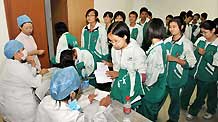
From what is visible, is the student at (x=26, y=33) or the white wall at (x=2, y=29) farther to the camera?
the white wall at (x=2, y=29)

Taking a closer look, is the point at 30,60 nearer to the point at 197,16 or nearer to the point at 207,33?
the point at 207,33

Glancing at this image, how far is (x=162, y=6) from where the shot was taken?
449 cm

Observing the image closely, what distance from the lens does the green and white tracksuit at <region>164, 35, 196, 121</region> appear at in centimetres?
237

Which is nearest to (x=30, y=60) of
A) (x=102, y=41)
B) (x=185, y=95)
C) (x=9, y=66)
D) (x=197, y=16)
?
(x=9, y=66)

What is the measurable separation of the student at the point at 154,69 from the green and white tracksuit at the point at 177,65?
28 centimetres

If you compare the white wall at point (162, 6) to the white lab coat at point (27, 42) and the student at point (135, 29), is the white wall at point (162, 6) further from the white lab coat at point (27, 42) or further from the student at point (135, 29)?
the white lab coat at point (27, 42)

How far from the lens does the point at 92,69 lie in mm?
2732

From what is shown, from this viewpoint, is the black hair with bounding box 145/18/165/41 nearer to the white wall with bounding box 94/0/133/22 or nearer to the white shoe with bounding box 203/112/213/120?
the white shoe with bounding box 203/112/213/120

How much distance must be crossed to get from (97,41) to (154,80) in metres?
1.27

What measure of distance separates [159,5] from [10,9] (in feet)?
9.38

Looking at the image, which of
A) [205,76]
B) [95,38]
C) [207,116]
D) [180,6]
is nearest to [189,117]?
[207,116]

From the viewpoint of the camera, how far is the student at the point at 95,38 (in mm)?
3156

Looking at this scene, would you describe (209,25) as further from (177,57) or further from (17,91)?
(17,91)

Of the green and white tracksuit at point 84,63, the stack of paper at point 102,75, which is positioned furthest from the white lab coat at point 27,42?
the stack of paper at point 102,75
